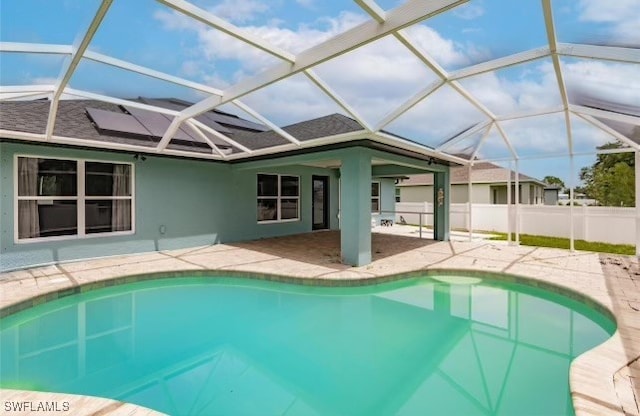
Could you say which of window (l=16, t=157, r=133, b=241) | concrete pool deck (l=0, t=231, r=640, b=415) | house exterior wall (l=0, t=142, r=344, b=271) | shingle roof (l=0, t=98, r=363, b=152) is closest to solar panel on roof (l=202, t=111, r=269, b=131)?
shingle roof (l=0, t=98, r=363, b=152)

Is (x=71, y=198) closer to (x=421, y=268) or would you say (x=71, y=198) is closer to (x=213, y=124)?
(x=213, y=124)

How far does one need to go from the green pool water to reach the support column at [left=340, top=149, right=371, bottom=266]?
3.61 feet

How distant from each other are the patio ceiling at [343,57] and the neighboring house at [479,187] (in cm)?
1267

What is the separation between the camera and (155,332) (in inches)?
180

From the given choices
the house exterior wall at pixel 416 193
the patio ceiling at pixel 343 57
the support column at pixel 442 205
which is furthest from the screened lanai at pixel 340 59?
the house exterior wall at pixel 416 193

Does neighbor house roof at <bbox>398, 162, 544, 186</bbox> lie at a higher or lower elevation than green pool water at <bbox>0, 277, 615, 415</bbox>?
higher

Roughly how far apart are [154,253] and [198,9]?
22.5 feet

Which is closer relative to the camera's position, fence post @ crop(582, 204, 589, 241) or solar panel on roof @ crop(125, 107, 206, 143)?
solar panel on roof @ crop(125, 107, 206, 143)

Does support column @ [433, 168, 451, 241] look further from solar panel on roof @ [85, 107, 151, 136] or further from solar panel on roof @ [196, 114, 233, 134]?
solar panel on roof @ [85, 107, 151, 136]

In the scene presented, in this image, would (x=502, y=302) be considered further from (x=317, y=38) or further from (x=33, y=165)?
(x=33, y=165)

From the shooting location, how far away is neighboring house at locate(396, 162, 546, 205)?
19.1 metres

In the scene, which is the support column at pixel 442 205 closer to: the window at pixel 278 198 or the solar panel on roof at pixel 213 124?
the window at pixel 278 198

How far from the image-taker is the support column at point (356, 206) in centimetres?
696

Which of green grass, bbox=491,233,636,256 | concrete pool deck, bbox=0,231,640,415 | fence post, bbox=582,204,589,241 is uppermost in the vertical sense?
fence post, bbox=582,204,589,241
